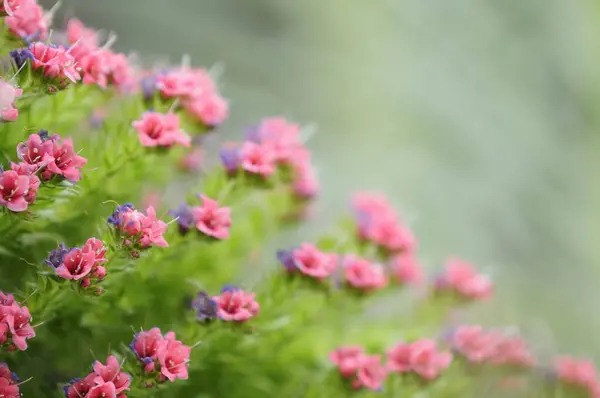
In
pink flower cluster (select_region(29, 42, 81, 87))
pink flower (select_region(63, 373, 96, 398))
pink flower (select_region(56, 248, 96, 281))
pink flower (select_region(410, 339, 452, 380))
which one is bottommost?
pink flower (select_region(63, 373, 96, 398))

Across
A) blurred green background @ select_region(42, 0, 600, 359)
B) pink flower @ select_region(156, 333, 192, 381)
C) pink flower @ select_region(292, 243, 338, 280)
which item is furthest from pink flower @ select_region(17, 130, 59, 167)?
blurred green background @ select_region(42, 0, 600, 359)

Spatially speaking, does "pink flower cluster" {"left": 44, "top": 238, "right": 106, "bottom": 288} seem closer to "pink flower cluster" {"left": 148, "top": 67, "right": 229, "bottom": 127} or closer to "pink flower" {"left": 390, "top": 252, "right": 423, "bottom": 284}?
"pink flower cluster" {"left": 148, "top": 67, "right": 229, "bottom": 127}

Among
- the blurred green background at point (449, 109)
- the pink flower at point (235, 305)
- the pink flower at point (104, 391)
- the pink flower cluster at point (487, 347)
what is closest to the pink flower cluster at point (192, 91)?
the pink flower at point (235, 305)

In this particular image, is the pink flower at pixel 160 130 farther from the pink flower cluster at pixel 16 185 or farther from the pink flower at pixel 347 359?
the pink flower at pixel 347 359

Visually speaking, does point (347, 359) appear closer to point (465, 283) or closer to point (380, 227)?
point (380, 227)

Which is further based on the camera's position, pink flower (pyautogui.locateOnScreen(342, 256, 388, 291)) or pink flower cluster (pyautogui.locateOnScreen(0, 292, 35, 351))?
pink flower (pyautogui.locateOnScreen(342, 256, 388, 291))

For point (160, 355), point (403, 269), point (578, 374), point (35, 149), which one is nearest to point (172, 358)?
point (160, 355)

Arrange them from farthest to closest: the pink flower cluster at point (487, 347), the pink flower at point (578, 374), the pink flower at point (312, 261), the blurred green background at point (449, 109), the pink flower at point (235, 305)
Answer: the blurred green background at point (449, 109) < the pink flower at point (578, 374) < the pink flower cluster at point (487, 347) < the pink flower at point (312, 261) < the pink flower at point (235, 305)

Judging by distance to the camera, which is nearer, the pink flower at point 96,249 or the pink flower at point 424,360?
the pink flower at point 96,249
